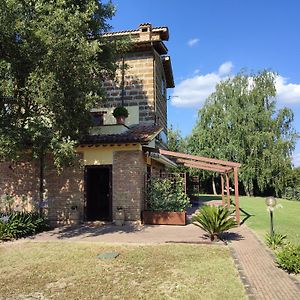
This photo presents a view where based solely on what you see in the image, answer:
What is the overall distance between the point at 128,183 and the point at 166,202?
1824 millimetres

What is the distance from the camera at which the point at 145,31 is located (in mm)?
18828

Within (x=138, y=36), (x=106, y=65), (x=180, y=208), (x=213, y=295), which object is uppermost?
(x=138, y=36)

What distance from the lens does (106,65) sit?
12539 mm

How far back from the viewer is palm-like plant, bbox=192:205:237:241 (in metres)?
10.2

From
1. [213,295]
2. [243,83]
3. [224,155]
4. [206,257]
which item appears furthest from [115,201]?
[243,83]

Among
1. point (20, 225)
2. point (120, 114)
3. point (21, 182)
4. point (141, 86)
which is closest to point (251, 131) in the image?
point (141, 86)

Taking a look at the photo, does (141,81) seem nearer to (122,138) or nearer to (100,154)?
(122,138)

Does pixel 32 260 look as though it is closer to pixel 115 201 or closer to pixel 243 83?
pixel 115 201

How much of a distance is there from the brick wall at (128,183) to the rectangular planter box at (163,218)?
393mm

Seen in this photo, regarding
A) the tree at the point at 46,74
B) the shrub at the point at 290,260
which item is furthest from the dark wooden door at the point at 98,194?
the shrub at the point at 290,260

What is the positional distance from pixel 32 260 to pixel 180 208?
7.31 metres

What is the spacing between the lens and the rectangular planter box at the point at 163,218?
13986 mm

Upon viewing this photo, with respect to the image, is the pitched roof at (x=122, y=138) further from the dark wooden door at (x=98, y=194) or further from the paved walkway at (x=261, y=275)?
the paved walkway at (x=261, y=275)

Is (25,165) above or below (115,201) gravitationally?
above
